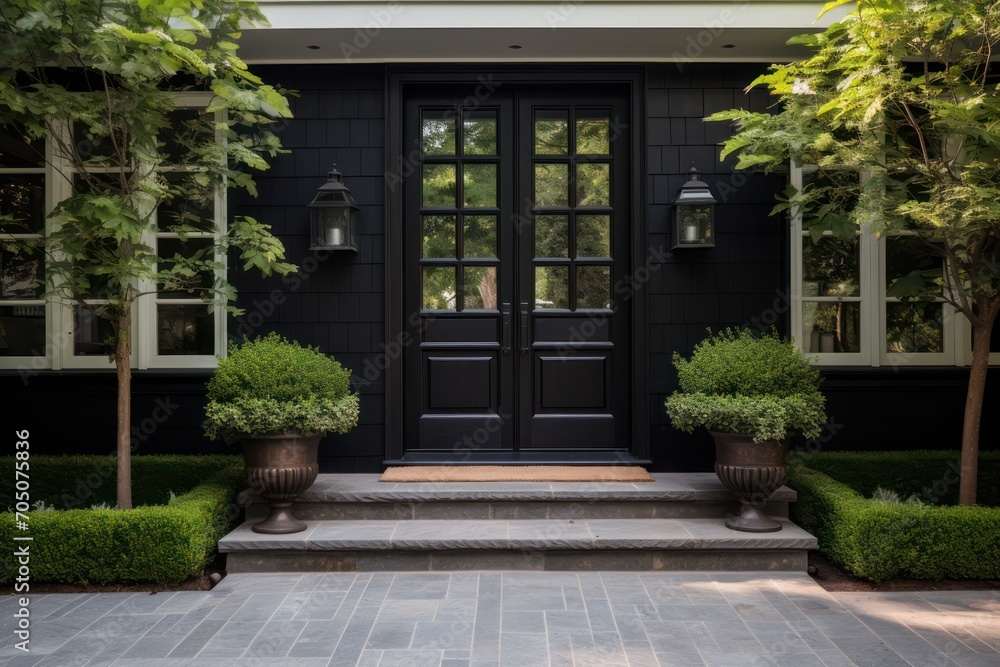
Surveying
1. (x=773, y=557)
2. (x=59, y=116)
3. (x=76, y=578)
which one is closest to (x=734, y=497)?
(x=773, y=557)

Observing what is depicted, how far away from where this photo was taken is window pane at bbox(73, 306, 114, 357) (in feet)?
17.6

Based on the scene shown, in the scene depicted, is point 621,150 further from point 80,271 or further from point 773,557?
point 80,271

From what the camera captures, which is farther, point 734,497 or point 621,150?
point 621,150

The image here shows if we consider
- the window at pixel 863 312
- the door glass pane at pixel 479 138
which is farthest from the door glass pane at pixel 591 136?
the window at pixel 863 312

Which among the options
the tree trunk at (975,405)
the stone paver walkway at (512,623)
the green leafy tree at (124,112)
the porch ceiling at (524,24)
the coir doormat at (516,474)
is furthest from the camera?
the coir doormat at (516,474)

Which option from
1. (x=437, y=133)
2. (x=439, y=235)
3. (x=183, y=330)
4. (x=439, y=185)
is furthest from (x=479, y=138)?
(x=183, y=330)

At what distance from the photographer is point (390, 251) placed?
5227 mm

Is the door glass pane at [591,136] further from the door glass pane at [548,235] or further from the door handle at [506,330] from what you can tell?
the door handle at [506,330]

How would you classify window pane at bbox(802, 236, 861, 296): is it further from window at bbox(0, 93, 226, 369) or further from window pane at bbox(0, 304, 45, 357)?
window pane at bbox(0, 304, 45, 357)

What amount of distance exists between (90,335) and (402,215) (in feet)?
7.68

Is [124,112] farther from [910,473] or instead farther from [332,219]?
[910,473]

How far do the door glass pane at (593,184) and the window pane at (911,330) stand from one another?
6.93 feet

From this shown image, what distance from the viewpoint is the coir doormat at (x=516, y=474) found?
4.83 meters

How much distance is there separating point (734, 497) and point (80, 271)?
12.8ft
